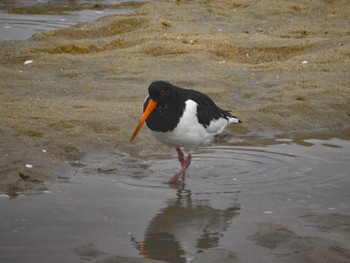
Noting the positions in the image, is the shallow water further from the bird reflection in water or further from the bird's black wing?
the bird's black wing

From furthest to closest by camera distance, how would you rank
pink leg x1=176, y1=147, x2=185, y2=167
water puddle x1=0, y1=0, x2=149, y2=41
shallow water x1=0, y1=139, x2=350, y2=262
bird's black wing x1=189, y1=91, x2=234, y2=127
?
water puddle x1=0, y1=0, x2=149, y2=41
pink leg x1=176, y1=147, x2=185, y2=167
bird's black wing x1=189, y1=91, x2=234, y2=127
shallow water x1=0, y1=139, x2=350, y2=262

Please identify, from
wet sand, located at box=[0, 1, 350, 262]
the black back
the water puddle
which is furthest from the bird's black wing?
the water puddle

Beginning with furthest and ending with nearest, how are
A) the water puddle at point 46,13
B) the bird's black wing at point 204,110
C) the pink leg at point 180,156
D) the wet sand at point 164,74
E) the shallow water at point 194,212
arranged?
the water puddle at point 46,13 → the wet sand at point 164,74 → the pink leg at point 180,156 → the bird's black wing at point 204,110 → the shallow water at point 194,212

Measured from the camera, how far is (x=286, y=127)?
29.4 ft

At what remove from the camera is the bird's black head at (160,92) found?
6973mm

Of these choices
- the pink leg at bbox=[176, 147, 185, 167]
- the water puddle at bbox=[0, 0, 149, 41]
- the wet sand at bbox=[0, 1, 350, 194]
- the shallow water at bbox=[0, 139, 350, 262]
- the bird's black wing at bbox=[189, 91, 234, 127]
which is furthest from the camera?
the water puddle at bbox=[0, 0, 149, 41]

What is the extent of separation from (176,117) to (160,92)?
260mm

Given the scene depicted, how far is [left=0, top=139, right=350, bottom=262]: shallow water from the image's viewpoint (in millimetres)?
5223

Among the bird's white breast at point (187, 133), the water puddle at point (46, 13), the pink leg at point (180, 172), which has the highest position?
the bird's white breast at point (187, 133)

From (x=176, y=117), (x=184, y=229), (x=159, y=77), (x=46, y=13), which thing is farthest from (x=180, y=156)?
(x=46, y=13)

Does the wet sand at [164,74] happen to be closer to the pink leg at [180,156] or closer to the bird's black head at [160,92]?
the pink leg at [180,156]

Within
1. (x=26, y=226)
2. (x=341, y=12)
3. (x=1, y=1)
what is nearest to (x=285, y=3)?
(x=341, y=12)

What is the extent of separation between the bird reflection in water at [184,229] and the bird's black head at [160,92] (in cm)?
87

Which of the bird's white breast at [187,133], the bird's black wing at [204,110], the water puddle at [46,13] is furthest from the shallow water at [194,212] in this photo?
the water puddle at [46,13]
